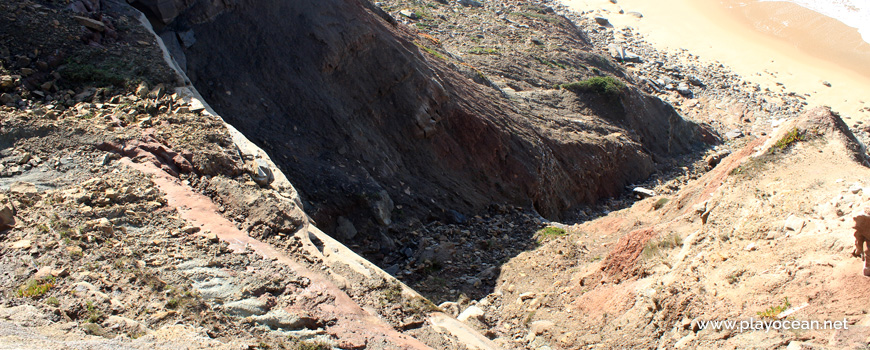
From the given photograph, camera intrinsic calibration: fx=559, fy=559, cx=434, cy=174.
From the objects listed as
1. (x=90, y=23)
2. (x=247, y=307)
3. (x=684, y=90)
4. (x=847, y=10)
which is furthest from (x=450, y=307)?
(x=847, y=10)

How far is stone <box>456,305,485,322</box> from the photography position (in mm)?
7948

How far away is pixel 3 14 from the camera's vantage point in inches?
354

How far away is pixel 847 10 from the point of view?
34.3m

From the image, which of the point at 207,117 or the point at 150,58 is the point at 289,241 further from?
the point at 150,58

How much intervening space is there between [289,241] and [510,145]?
26.4ft

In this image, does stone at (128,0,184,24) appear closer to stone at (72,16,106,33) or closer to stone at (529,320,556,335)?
stone at (72,16,106,33)

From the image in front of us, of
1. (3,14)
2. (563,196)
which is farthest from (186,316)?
(563,196)

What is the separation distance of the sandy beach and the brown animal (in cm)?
2264

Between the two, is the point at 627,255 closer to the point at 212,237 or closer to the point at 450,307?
the point at 450,307

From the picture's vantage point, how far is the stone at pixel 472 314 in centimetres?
795

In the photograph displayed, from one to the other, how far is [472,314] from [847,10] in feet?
125

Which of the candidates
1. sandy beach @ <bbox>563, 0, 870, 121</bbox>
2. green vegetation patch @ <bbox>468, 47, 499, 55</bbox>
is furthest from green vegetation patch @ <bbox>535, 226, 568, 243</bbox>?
sandy beach @ <bbox>563, 0, 870, 121</bbox>

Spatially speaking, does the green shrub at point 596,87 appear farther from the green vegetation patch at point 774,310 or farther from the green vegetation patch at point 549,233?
the green vegetation patch at point 774,310

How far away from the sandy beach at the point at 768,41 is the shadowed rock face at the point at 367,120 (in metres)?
17.5
